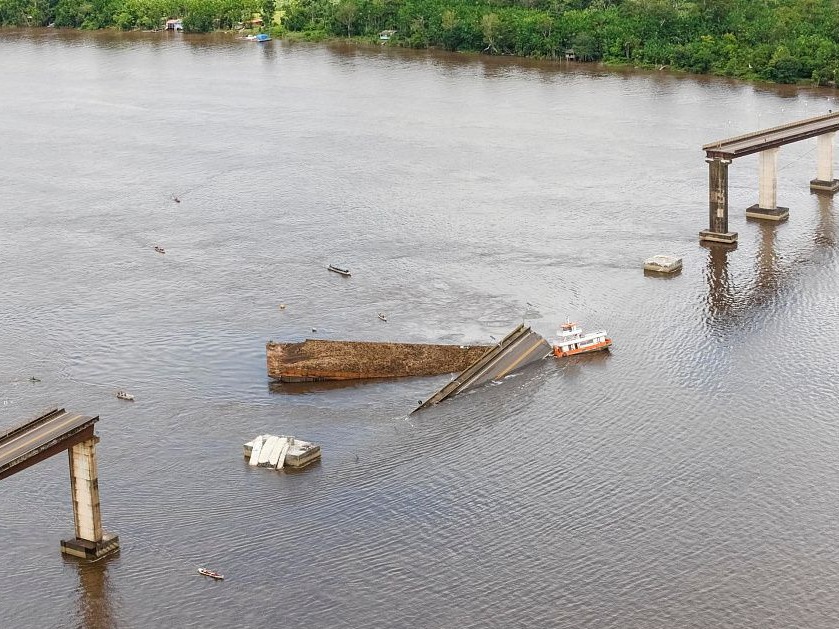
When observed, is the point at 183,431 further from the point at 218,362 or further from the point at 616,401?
the point at 616,401

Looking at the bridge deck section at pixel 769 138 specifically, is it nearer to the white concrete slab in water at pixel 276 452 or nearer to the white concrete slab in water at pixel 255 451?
the white concrete slab in water at pixel 276 452

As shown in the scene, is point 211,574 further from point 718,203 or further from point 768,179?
point 768,179

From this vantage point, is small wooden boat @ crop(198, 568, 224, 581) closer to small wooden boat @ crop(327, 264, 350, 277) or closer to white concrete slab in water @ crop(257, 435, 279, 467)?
white concrete slab in water @ crop(257, 435, 279, 467)

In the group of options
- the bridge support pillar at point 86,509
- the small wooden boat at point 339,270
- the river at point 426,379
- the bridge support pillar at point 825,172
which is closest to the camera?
the river at point 426,379

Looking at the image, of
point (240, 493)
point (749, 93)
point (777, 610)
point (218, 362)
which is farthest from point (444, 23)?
point (777, 610)

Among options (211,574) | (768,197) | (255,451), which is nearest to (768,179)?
(768,197)

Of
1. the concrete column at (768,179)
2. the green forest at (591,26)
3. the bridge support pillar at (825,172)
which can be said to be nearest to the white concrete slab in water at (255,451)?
the concrete column at (768,179)

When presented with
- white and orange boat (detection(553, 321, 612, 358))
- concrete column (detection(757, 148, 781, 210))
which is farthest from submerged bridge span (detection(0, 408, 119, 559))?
concrete column (detection(757, 148, 781, 210))

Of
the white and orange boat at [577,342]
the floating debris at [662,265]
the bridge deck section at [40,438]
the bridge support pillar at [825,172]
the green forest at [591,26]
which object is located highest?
the green forest at [591,26]
